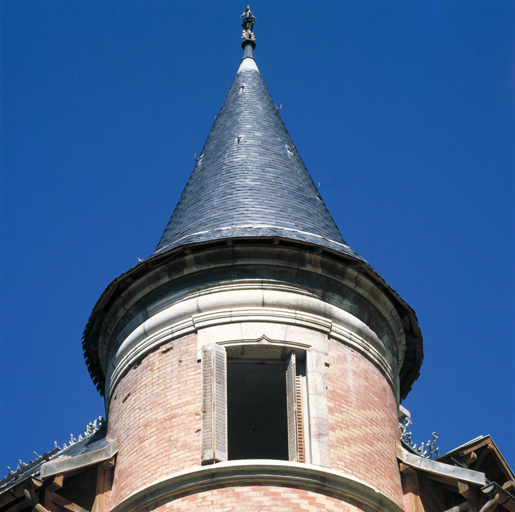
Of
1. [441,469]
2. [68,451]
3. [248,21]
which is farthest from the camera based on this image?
[248,21]

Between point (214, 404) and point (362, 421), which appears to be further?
point (362, 421)

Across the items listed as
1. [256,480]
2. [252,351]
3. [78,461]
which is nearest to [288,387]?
[252,351]

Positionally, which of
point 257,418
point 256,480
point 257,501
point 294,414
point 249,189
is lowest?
point 257,501

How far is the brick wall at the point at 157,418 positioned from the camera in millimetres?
18953

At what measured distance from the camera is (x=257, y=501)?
58.7 feet

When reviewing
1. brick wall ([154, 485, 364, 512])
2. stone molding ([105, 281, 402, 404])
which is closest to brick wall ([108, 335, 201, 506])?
stone molding ([105, 281, 402, 404])

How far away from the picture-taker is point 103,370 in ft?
74.1

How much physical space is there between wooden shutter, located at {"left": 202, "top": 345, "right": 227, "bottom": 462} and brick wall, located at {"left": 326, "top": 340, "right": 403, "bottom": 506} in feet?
5.20

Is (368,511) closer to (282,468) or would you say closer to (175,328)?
(282,468)

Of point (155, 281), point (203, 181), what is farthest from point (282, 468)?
point (203, 181)

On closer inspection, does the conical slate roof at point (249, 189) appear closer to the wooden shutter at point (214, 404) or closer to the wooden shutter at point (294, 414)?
the wooden shutter at point (214, 404)

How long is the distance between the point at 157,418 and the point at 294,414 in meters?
2.06

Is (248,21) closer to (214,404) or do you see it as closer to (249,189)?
(249,189)

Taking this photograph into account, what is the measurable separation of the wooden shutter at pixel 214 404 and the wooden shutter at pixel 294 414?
96 cm
